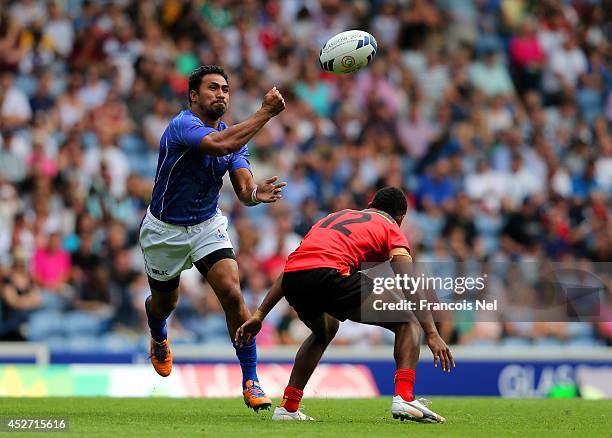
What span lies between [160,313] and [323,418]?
6.55 feet

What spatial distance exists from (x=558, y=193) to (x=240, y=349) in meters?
9.93

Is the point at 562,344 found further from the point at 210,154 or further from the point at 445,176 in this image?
the point at 210,154

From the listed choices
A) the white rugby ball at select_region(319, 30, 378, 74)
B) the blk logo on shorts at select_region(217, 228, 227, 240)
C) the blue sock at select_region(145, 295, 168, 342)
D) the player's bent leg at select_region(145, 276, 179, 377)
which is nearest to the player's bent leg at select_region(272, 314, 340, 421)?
the blk logo on shorts at select_region(217, 228, 227, 240)

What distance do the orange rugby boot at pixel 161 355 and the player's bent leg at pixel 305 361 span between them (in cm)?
216

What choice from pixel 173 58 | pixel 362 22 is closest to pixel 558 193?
pixel 362 22

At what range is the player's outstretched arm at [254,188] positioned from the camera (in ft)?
31.1

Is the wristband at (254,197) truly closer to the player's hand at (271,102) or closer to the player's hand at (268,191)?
the player's hand at (268,191)

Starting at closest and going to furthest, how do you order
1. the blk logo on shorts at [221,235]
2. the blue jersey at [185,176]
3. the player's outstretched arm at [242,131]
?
the player's outstretched arm at [242,131] < the blue jersey at [185,176] < the blk logo on shorts at [221,235]

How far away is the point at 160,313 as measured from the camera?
11.0m

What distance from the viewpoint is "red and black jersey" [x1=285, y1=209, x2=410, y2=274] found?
914 cm

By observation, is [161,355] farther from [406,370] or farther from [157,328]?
[406,370]

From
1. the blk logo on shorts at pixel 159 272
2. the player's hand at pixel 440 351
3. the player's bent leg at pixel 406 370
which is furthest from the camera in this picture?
the blk logo on shorts at pixel 159 272

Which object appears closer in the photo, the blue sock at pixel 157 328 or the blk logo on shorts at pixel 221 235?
the blk logo on shorts at pixel 221 235

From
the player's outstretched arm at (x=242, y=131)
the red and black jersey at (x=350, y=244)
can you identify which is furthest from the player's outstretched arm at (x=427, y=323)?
the player's outstretched arm at (x=242, y=131)
